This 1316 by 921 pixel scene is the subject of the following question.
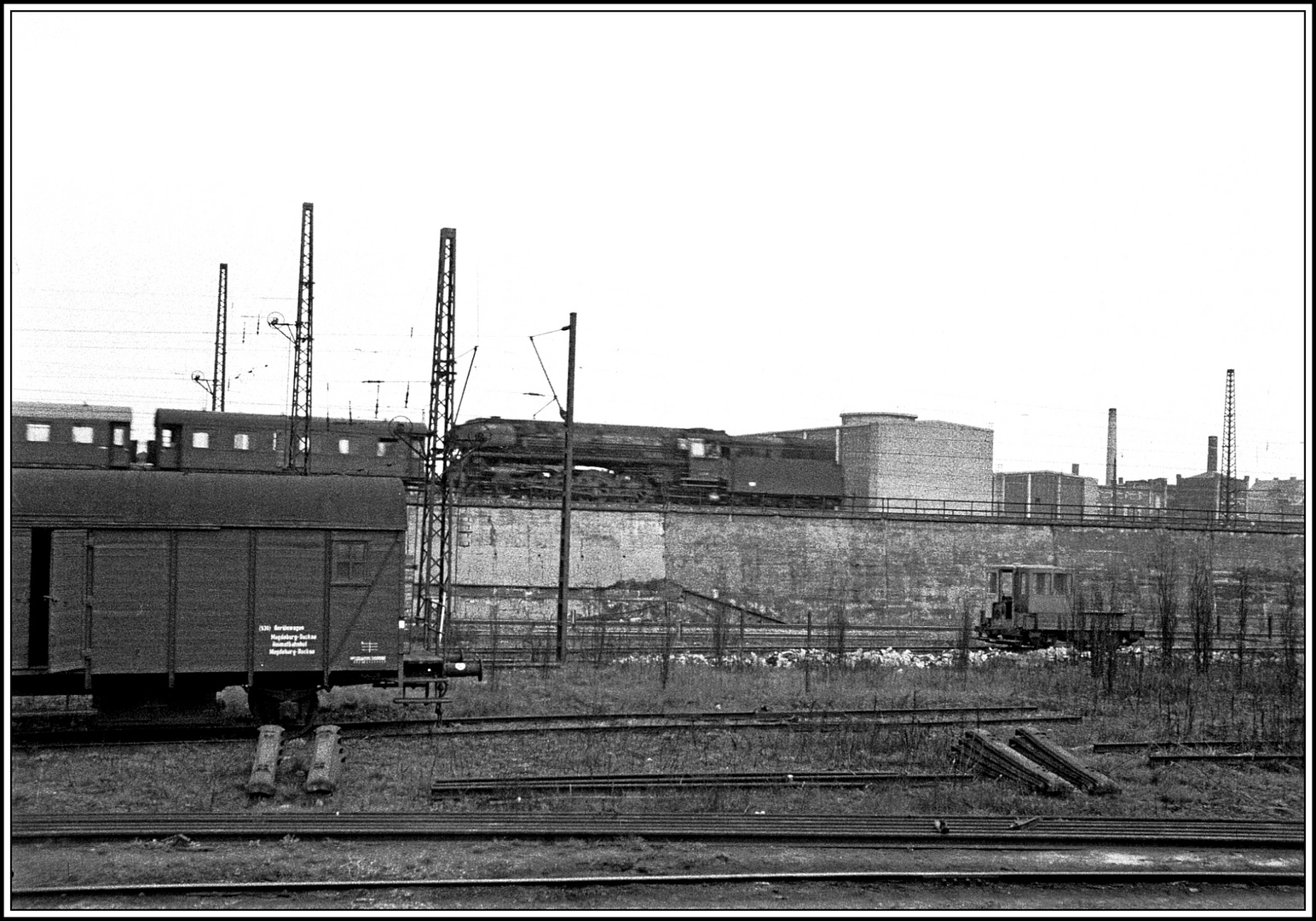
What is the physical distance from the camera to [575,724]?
15.8 m

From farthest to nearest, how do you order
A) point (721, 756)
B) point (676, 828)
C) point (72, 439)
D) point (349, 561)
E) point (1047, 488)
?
point (1047, 488)
point (72, 439)
point (349, 561)
point (721, 756)
point (676, 828)

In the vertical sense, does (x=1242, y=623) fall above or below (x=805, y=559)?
below

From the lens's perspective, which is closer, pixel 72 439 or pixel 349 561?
pixel 349 561

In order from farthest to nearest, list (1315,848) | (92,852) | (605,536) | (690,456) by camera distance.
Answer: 1. (690,456)
2. (605,536)
3. (92,852)
4. (1315,848)

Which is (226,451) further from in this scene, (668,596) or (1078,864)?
(1078,864)

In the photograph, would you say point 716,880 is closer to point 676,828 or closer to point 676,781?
point 676,828

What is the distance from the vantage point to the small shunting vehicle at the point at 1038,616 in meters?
30.3

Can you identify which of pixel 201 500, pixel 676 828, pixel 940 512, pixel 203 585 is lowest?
pixel 676 828

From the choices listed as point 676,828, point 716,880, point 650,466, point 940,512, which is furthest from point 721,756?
point 650,466

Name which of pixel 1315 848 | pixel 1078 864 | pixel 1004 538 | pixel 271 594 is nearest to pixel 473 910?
pixel 1078 864

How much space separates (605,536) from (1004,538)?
581 inches

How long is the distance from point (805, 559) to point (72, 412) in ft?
83.3

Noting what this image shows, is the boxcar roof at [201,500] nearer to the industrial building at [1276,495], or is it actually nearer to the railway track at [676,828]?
the railway track at [676,828]

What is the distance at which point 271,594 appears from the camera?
14.2 metres
